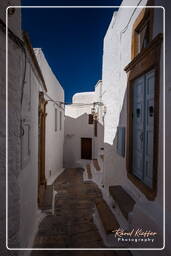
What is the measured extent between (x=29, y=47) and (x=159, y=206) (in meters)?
3.29

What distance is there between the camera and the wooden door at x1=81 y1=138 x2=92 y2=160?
15335 mm

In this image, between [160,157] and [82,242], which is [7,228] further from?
[160,157]

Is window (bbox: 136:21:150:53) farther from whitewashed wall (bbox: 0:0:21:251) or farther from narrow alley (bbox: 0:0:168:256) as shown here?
whitewashed wall (bbox: 0:0:21:251)

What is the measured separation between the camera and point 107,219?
3.72 m

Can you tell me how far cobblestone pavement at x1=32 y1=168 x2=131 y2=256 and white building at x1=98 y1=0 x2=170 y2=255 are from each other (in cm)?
70

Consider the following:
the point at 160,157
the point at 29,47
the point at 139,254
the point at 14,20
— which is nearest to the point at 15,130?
the point at 14,20

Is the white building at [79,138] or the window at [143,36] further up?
the window at [143,36]

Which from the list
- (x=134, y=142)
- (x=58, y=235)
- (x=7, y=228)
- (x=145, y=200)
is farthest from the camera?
(x=134, y=142)

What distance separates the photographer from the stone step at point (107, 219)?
3393 millimetres

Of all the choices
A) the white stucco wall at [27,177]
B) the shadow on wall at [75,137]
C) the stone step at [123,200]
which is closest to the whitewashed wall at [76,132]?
the shadow on wall at [75,137]

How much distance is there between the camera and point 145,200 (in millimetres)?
3125

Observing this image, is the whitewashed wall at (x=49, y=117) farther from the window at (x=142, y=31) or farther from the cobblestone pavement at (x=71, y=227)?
the window at (x=142, y=31)

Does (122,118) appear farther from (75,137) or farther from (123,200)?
(75,137)

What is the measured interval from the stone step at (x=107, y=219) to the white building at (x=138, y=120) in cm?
13
